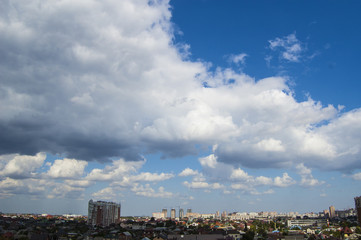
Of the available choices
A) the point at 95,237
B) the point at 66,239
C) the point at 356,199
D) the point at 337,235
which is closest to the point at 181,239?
the point at 95,237

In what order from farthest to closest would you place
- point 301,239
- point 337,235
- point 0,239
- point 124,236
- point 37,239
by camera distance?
1. point 337,235
2. point 124,236
3. point 301,239
4. point 37,239
5. point 0,239

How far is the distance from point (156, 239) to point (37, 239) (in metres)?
40.8

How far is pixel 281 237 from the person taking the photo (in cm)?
12119

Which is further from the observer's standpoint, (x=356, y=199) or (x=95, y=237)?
(x=356, y=199)

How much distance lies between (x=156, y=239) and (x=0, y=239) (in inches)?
1921

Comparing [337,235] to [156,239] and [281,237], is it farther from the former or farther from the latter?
[156,239]

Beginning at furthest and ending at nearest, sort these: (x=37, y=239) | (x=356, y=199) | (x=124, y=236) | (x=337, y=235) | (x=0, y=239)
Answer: (x=356, y=199) → (x=337, y=235) → (x=124, y=236) → (x=37, y=239) → (x=0, y=239)

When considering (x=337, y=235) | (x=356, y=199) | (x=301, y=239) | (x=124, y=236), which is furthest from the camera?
(x=356, y=199)

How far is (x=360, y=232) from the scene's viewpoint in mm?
135125

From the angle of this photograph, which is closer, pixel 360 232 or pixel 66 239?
pixel 66 239

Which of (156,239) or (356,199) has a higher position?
(356,199)

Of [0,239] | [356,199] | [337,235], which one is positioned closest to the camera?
[0,239]

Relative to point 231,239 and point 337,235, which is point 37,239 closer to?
point 231,239

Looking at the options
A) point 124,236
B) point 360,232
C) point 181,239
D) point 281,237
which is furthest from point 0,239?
point 360,232
